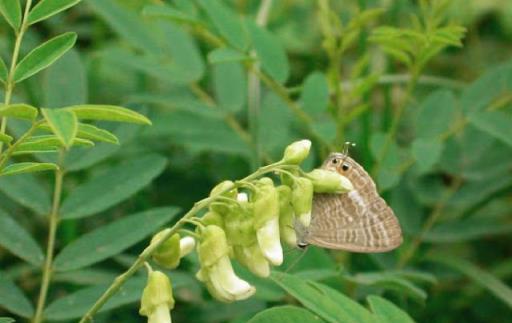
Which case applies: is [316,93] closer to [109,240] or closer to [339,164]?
[109,240]

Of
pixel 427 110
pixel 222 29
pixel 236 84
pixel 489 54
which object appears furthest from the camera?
pixel 489 54

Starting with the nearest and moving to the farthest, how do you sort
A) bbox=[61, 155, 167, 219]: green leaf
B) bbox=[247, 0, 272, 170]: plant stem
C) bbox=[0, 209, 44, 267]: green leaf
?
bbox=[0, 209, 44, 267]: green leaf → bbox=[61, 155, 167, 219]: green leaf → bbox=[247, 0, 272, 170]: plant stem

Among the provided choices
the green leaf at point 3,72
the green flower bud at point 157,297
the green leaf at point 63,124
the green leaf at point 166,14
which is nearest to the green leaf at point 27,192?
the green leaf at point 166,14

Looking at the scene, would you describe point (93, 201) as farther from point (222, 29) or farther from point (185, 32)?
point (185, 32)

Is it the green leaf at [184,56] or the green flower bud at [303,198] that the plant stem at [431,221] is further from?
the green flower bud at [303,198]

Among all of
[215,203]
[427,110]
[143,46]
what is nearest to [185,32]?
[143,46]

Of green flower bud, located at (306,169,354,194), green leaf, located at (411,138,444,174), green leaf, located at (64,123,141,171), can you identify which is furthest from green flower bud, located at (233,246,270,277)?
green leaf, located at (411,138,444,174)

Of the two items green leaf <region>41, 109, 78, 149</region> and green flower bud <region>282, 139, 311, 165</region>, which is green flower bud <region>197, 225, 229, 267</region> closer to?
green flower bud <region>282, 139, 311, 165</region>
